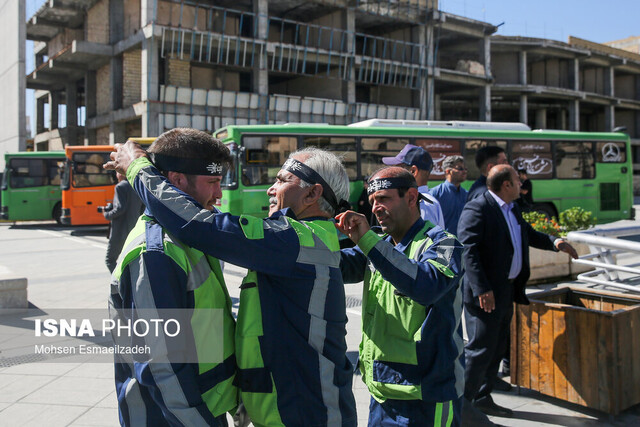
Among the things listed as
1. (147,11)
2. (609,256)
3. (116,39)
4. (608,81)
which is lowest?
(609,256)

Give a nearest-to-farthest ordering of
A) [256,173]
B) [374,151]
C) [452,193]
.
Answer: [452,193] → [256,173] → [374,151]

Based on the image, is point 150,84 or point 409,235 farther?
point 150,84

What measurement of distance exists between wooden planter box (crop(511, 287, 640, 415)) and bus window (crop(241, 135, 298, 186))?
9218mm

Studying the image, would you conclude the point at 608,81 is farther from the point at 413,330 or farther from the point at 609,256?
the point at 413,330

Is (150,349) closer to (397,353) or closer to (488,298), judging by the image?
(397,353)

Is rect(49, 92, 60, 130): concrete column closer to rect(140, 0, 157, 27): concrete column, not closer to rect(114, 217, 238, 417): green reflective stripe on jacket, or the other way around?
rect(140, 0, 157, 27): concrete column

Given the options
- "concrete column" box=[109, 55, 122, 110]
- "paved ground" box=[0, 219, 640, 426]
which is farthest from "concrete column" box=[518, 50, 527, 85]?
"paved ground" box=[0, 219, 640, 426]

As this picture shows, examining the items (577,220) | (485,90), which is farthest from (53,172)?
(485,90)

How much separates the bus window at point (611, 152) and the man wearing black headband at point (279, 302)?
17837 millimetres

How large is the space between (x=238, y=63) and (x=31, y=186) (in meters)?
12.8

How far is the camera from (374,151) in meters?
14.2

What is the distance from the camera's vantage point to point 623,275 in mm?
9445

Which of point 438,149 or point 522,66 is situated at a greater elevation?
point 522,66

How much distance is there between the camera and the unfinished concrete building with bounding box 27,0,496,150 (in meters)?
26.9
